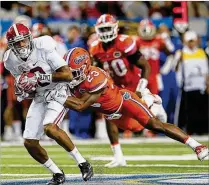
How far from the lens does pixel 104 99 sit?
8.03 meters

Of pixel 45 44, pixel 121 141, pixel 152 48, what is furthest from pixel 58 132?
pixel 152 48

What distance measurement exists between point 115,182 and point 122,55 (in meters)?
2.39

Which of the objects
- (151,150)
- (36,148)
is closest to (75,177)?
(36,148)

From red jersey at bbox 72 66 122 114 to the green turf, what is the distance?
74cm

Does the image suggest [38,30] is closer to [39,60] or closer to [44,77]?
[39,60]

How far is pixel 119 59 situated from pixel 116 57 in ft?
0.13

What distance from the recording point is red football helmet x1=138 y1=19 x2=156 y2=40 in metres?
13.4

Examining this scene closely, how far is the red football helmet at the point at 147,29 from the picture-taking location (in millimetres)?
13359

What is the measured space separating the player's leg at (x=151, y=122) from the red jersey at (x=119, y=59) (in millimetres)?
1194

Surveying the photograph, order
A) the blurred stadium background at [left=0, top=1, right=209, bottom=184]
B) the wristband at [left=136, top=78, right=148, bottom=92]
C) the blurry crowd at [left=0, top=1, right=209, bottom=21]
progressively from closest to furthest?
the wristband at [left=136, top=78, right=148, bottom=92]
the blurred stadium background at [left=0, top=1, right=209, bottom=184]
the blurry crowd at [left=0, top=1, right=209, bottom=21]

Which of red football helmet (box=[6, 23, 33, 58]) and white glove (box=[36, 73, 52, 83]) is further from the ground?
red football helmet (box=[6, 23, 33, 58])

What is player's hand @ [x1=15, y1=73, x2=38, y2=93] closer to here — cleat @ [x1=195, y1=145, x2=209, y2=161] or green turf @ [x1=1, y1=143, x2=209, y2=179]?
green turf @ [x1=1, y1=143, x2=209, y2=179]

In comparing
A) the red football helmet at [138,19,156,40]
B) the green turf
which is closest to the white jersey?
the green turf

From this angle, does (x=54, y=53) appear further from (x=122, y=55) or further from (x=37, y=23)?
(x=37, y=23)
